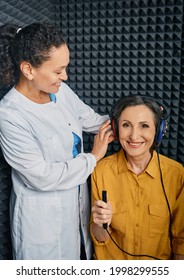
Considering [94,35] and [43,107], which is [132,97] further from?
[94,35]

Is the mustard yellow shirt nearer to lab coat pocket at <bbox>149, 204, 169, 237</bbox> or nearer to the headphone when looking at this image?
lab coat pocket at <bbox>149, 204, 169, 237</bbox>

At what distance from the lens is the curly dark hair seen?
39.2 inches

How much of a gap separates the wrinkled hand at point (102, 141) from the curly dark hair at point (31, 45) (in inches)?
14.9

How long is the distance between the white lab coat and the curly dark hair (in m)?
0.11

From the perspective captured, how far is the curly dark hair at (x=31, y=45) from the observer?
0.99 metres

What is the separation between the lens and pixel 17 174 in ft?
3.80

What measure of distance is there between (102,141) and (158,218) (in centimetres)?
36

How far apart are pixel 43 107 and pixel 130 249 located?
2.08 ft

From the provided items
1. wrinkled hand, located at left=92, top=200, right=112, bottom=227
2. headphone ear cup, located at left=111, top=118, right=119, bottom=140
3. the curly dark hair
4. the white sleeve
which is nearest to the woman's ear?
the curly dark hair

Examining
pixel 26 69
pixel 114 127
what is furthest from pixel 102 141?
pixel 26 69

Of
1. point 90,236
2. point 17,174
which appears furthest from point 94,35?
point 90,236

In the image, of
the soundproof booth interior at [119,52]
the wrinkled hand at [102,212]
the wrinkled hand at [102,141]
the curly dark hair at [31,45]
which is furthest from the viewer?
the soundproof booth interior at [119,52]

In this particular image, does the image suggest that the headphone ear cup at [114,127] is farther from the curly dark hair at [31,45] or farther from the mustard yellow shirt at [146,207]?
the curly dark hair at [31,45]

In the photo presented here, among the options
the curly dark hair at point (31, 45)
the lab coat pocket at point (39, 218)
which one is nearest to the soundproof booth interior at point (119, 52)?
the lab coat pocket at point (39, 218)
